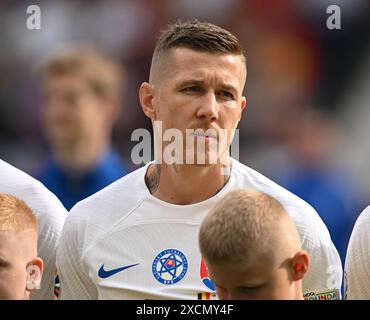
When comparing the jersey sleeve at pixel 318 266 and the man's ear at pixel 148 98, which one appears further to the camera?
the man's ear at pixel 148 98

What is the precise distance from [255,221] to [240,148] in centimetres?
305

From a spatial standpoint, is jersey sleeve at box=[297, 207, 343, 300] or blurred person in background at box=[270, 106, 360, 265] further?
blurred person in background at box=[270, 106, 360, 265]

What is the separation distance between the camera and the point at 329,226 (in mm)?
4184

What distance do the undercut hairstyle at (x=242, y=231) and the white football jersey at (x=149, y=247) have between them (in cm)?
50

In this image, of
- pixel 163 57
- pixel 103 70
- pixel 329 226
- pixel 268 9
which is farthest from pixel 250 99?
pixel 163 57

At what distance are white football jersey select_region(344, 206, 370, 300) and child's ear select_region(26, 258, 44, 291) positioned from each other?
1.18 metres

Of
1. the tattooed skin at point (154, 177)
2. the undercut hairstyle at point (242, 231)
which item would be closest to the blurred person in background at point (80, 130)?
the tattooed skin at point (154, 177)

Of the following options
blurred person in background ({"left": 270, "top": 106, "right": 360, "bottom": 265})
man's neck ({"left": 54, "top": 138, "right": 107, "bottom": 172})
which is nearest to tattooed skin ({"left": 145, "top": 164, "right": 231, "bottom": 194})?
blurred person in background ({"left": 270, "top": 106, "right": 360, "bottom": 265})

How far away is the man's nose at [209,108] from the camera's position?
9.59 ft

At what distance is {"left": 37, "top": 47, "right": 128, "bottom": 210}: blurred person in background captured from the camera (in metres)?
4.23

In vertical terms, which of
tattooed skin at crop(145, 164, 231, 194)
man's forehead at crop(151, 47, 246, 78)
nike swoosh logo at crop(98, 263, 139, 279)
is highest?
man's forehead at crop(151, 47, 246, 78)

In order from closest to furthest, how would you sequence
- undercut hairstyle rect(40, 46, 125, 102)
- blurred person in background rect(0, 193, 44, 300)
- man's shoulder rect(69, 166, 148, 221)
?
blurred person in background rect(0, 193, 44, 300) → man's shoulder rect(69, 166, 148, 221) → undercut hairstyle rect(40, 46, 125, 102)

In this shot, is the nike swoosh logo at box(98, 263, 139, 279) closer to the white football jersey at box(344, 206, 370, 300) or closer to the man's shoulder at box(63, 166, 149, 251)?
the man's shoulder at box(63, 166, 149, 251)

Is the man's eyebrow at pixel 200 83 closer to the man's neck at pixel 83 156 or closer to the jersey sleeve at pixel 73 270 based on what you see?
the jersey sleeve at pixel 73 270
